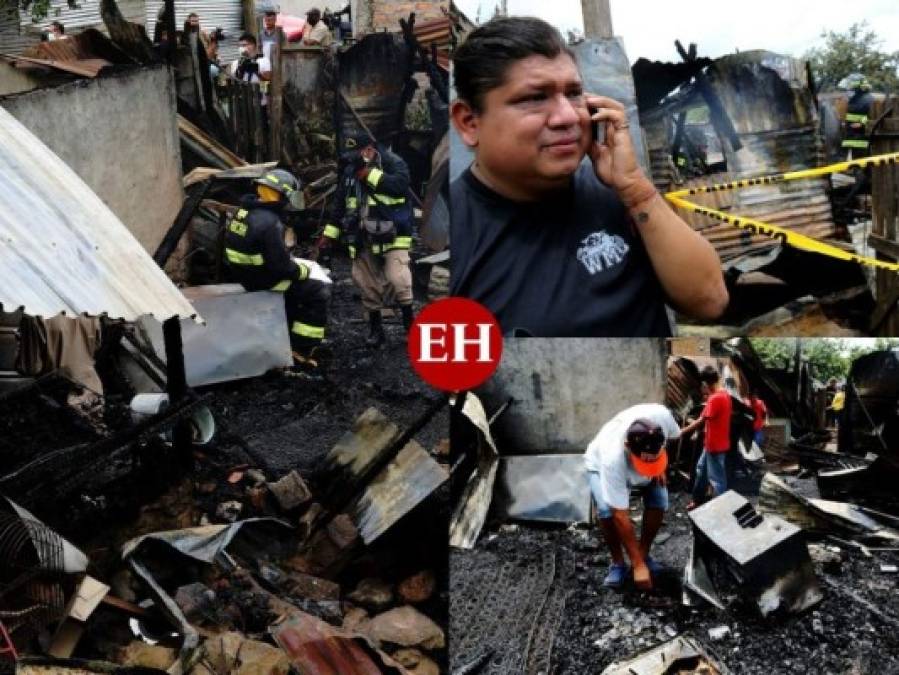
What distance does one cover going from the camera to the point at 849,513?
3.61 metres

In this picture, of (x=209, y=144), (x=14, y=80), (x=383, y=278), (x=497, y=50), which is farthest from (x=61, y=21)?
(x=497, y=50)

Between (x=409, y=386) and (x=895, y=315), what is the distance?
165 cm

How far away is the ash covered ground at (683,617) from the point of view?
11.5ft

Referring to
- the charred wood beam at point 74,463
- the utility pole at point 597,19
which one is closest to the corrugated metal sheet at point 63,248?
the charred wood beam at point 74,463

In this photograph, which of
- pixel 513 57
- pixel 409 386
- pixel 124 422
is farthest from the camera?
pixel 124 422

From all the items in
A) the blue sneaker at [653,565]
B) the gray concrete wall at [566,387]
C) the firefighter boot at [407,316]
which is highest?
the firefighter boot at [407,316]

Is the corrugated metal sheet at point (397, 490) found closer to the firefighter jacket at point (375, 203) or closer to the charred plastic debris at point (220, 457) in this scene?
the charred plastic debris at point (220, 457)

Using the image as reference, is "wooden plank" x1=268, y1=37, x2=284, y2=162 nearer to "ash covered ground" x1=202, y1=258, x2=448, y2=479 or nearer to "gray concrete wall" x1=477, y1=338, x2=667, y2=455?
"ash covered ground" x1=202, y1=258, x2=448, y2=479

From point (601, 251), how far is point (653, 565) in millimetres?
1091

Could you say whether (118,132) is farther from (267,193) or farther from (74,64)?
(267,193)

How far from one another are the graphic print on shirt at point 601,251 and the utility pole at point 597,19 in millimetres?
681

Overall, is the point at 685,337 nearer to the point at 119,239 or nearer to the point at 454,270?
the point at 454,270

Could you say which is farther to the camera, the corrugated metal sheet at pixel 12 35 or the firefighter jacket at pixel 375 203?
the corrugated metal sheet at pixel 12 35

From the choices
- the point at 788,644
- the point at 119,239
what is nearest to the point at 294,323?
the point at 119,239
